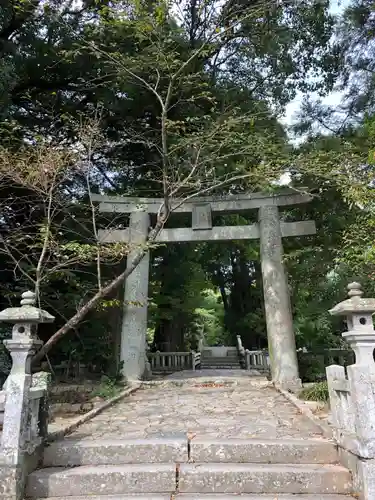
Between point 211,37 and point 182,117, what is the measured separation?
3244 millimetres

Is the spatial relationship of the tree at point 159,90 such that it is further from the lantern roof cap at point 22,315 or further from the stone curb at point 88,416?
the lantern roof cap at point 22,315

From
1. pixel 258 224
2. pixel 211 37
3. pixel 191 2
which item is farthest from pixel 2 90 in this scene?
pixel 258 224

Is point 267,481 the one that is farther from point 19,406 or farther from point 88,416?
point 88,416

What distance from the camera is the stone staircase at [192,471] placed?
324cm

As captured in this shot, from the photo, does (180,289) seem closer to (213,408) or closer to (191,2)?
(213,408)

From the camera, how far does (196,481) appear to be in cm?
331

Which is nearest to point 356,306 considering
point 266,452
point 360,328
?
point 360,328

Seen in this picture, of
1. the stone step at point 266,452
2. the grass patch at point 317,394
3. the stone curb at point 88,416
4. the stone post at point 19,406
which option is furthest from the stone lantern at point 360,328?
the stone curb at point 88,416

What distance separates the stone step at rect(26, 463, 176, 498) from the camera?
329 cm

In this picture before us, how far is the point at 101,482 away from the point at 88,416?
6.08 ft

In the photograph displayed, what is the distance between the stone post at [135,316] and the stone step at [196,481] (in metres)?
4.76

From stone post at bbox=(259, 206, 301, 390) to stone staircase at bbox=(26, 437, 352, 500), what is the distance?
424 centimetres

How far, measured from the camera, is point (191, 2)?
9.43 metres

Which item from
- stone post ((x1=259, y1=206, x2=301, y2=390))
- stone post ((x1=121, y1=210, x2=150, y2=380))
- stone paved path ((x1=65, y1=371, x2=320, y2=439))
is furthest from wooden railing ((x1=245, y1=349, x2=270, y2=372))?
stone post ((x1=121, y1=210, x2=150, y2=380))
